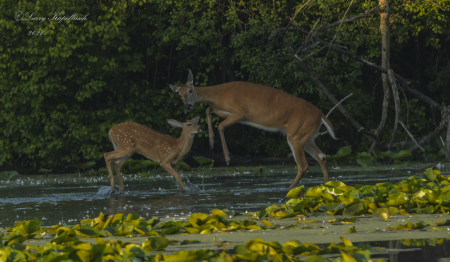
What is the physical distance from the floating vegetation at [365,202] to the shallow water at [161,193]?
889 millimetres

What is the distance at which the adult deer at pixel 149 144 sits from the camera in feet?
40.6

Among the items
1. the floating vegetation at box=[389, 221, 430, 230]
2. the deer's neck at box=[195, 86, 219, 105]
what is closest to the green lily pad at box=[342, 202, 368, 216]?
the floating vegetation at box=[389, 221, 430, 230]

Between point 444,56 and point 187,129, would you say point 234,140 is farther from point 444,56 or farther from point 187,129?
point 187,129

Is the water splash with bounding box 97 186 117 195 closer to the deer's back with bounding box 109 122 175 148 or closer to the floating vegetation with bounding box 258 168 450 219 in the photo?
the deer's back with bounding box 109 122 175 148

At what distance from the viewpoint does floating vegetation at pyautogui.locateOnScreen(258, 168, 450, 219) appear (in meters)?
6.89

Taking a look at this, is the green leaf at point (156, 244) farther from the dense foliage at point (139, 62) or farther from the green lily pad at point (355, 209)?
the dense foliage at point (139, 62)

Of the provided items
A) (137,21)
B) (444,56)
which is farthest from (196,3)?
(444,56)

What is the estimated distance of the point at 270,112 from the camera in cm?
1277

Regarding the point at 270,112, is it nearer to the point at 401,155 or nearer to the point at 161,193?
the point at 161,193

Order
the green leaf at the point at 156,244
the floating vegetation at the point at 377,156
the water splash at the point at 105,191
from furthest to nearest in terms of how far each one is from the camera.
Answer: the floating vegetation at the point at 377,156
the water splash at the point at 105,191
the green leaf at the point at 156,244

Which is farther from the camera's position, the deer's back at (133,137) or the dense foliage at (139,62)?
the dense foliage at (139,62)

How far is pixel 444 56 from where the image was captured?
22.0 metres

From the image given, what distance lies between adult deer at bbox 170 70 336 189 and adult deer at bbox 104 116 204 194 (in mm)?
397

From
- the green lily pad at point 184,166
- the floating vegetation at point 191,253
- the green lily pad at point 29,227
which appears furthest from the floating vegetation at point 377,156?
the floating vegetation at point 191,253
